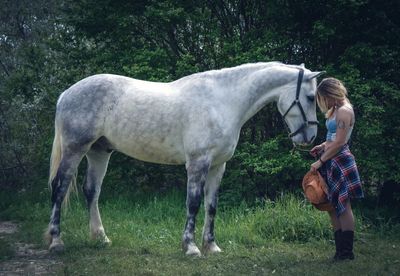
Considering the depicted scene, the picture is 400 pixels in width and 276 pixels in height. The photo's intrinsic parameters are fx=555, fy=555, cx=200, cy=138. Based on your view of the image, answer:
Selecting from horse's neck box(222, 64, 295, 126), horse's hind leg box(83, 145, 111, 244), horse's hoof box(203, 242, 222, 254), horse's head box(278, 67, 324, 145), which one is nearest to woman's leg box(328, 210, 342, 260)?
horse's head box(278, 67, 324, 145)

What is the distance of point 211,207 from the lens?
20.5 feet

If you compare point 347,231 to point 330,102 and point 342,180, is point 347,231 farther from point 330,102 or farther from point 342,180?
point 330,102

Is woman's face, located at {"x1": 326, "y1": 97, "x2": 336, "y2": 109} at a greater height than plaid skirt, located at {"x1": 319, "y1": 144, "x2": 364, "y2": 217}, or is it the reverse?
woman's face, located at {"x1": 326, "y1": 97, "x2": 336, "y2": 109}

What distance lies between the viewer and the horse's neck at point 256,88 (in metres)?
6.01

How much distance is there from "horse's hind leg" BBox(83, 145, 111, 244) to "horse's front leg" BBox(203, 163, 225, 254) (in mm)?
1325

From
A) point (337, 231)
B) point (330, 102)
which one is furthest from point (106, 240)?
point (330, 102)

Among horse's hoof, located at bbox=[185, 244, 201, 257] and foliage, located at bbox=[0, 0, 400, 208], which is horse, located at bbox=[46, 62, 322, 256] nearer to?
horse's hoof, located at bbox=[185, 244, 201, 257]

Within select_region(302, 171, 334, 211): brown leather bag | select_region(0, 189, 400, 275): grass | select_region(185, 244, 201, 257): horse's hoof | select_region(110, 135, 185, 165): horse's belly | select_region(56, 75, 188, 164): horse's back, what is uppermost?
select_region(56, 75, 188, 164): horse's back

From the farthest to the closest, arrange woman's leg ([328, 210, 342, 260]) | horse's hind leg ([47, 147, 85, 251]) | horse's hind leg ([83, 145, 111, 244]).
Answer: horse's hind leg ([83, 145, 111, 244]) → horse's hind leg ([47, 147, 85, 251]) → woman's leg ([328, 210, 342, 260])

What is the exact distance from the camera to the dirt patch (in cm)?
541

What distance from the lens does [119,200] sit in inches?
369

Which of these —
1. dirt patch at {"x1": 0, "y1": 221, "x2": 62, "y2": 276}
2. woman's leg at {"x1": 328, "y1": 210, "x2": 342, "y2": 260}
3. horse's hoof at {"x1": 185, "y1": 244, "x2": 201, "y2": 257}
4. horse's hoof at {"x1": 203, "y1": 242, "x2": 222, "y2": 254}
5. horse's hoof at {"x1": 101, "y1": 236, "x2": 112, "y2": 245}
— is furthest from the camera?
horse's hoof at {"x1": 101, "y1": 236, "x2": 112, "y2": 245}

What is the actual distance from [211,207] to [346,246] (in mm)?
1524

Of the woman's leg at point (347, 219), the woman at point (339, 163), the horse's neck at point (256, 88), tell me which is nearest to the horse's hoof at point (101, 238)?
the horse's neck at point (256, 88)
